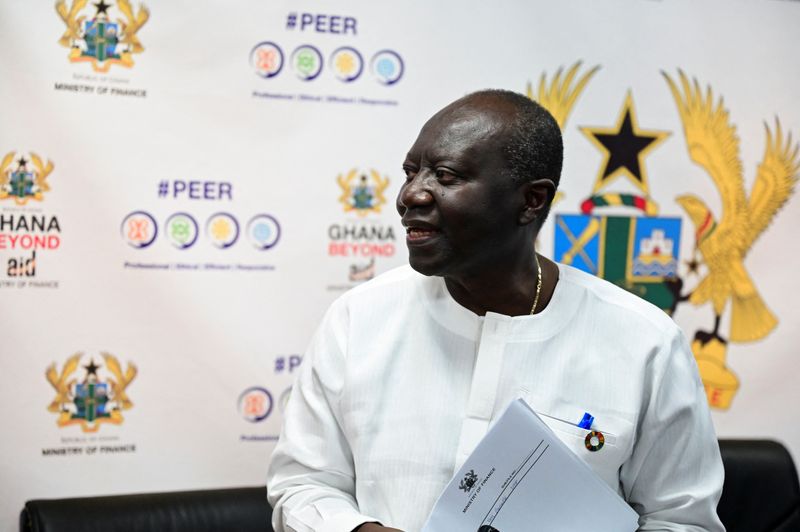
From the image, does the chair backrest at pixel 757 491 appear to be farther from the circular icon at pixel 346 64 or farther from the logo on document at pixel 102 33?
the logo on document at pixel 102 33

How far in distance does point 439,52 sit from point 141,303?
4.02ft

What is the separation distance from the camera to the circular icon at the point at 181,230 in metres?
2.80

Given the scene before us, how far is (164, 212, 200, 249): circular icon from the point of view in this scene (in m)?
2.80

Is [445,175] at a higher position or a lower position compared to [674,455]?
higher

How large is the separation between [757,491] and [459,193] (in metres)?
2.16

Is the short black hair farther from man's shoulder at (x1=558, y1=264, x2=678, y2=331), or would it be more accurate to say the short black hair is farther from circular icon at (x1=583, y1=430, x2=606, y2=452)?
circular icon at (x1=583, y1=430, x2=606, y2=452)

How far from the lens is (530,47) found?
3.13 m

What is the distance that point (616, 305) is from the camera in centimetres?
178

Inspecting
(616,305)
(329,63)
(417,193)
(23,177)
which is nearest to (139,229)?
(23,177)

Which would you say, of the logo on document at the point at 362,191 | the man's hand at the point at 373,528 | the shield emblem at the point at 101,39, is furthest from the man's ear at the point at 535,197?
the shield emblem at the point at 101,39

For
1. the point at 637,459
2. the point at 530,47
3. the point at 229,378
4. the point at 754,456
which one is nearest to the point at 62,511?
the point at 229,378

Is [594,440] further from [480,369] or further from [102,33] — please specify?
[102,33]

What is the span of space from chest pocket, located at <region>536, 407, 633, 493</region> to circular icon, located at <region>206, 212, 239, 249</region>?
1433mm

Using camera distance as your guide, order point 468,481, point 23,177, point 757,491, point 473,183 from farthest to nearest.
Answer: point 757,491
point 23,177
point 473,183
point 468,481
